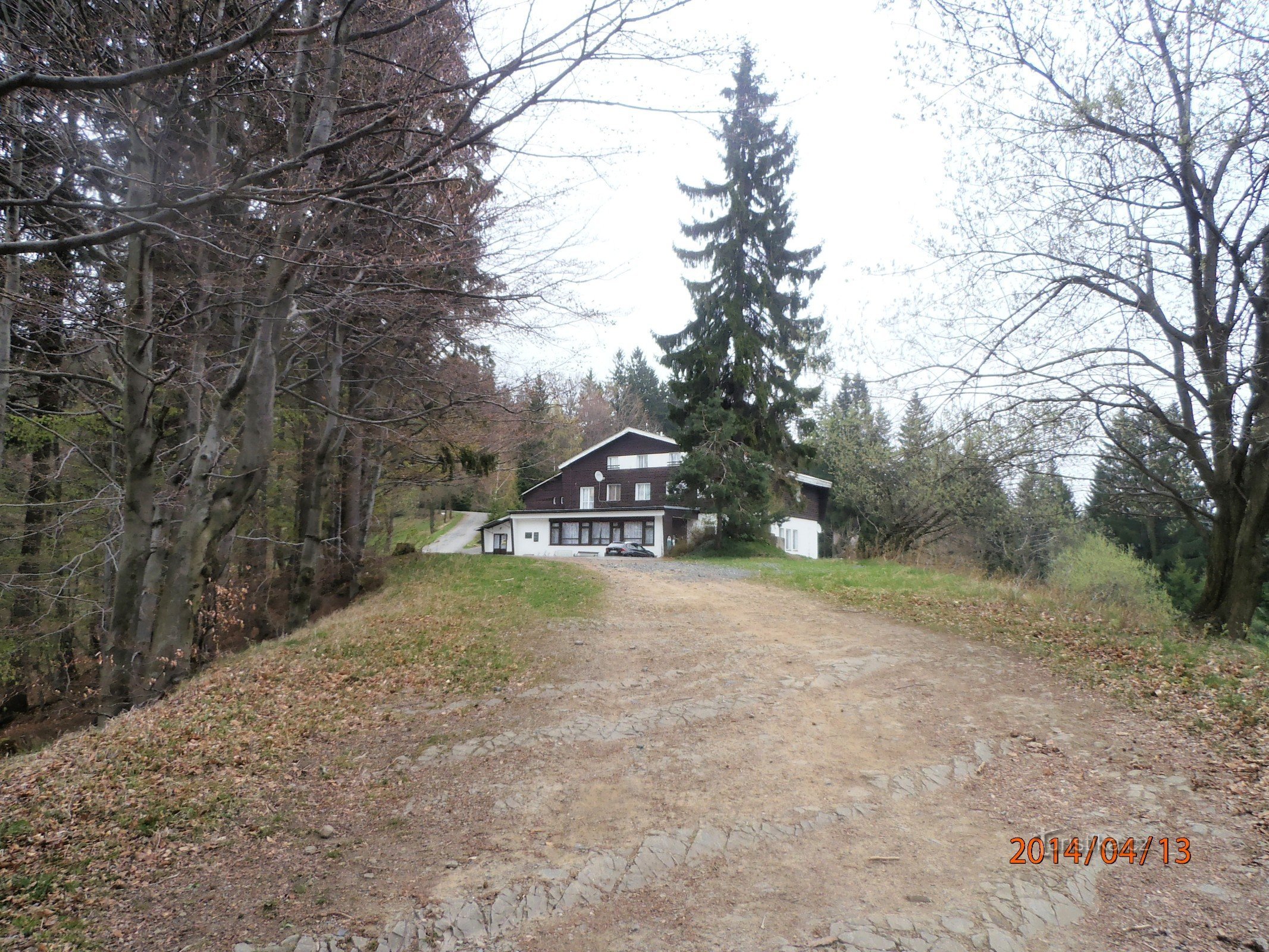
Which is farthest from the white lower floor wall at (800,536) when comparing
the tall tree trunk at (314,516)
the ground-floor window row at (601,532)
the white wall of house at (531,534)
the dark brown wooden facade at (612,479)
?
the tall tree trunk at (314,516)

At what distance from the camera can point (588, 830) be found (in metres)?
5.03

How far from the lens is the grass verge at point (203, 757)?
4.26m

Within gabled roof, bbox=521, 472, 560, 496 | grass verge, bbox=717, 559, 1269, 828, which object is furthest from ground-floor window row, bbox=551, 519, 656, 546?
grass verge, bbox=717, 559, 1269, 828

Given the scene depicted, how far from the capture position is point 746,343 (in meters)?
25.7

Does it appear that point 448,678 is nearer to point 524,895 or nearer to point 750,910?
point 524,895

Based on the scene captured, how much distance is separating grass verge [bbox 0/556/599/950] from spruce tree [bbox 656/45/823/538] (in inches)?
572

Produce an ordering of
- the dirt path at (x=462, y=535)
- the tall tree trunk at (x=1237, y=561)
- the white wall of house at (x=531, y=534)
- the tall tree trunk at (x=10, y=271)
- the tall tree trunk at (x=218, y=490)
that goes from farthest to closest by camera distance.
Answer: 1. the dirt path at (x=462, y=535)
2. the white wall of house at (x=531, y=534)
3. the tall tree trunk at (x=1237, y=561)
4. the tall tree trunk at (x=218, y=490)
5. the tall tree trunk at (x=10, y=271)

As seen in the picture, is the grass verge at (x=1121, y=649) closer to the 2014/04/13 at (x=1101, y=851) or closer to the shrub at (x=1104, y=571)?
the 2014/04/13 at (x=1101, y=851)

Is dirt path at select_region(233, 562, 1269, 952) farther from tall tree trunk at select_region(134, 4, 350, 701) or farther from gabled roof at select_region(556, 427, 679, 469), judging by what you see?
gabled roof at select_region(556, 427, 679, 469)

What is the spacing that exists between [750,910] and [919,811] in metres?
1.85

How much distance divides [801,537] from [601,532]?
425 inches

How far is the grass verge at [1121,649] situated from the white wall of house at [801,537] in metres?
19.2

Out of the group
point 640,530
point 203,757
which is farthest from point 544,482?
point 203,757

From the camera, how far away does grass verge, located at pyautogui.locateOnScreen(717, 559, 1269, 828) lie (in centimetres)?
641
